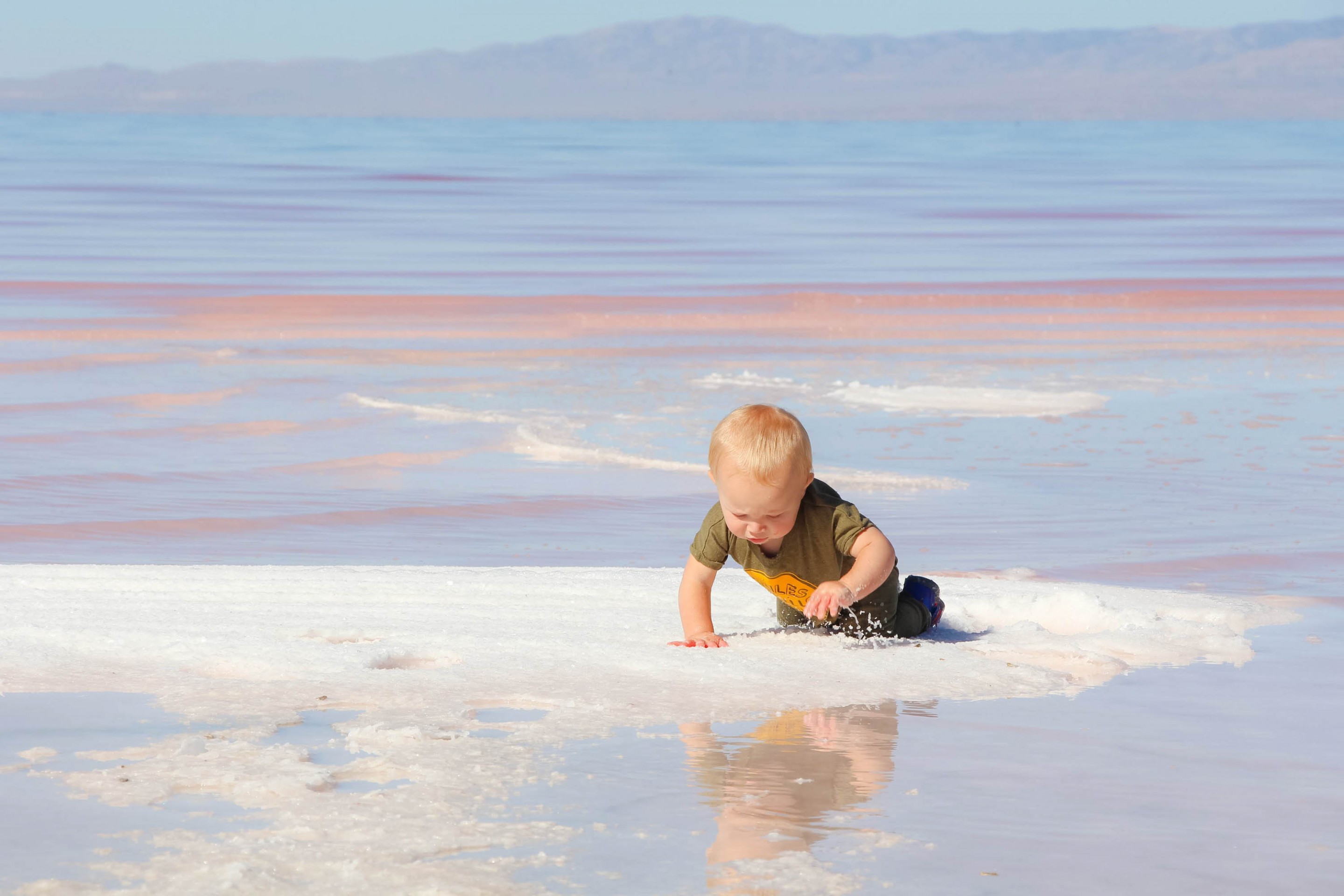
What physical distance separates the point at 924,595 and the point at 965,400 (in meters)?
5.74

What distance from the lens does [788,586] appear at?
4469 millimetres

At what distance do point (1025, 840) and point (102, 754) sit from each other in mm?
1755

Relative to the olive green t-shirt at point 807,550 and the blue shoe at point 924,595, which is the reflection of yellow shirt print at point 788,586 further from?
the blue shoe at point 924,595

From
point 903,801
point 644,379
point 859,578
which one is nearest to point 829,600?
point 859,578

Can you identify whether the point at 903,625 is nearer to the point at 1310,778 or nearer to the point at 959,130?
the point at 1310,778

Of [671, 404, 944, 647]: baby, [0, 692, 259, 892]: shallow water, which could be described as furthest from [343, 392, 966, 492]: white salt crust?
[0, 692, 259, 892]: shallow water

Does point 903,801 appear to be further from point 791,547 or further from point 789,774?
point 791,547

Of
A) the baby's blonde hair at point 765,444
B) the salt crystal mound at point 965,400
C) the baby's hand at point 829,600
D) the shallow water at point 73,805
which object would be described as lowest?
the salt crystal mound at point 965,400

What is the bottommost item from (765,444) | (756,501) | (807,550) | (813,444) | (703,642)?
(813,444)

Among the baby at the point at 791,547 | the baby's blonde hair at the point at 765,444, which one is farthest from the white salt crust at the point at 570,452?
the baby's blonde hair at the point at 765,444

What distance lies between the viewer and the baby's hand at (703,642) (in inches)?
169

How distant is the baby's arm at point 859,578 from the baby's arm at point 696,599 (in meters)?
0.29

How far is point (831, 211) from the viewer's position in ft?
104

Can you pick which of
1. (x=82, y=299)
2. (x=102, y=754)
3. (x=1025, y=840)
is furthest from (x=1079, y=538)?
(x=82, y=299)
